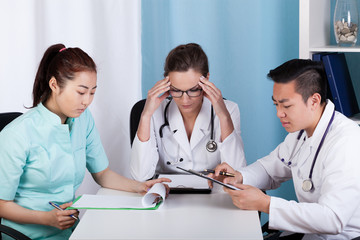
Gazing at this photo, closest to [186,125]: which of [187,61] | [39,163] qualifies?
[187,61]

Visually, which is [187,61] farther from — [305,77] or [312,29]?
[312,29]

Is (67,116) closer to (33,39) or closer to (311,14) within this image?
(33,39)

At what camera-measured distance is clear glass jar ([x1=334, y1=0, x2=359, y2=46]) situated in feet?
8.73

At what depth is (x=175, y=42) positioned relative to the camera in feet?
10.6

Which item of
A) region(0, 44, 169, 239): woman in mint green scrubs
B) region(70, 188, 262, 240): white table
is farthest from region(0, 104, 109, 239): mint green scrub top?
region(70, 188, 262, 240): white table

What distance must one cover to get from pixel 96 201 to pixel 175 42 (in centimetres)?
160

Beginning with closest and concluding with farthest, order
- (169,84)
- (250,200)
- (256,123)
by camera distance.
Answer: (250,200)
(169,84)
(256,123)

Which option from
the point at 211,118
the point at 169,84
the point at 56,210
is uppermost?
the point at 169,84

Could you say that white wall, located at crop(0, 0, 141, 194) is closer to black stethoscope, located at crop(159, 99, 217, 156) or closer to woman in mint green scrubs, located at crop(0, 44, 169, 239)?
black stethoscope, located at crop(159, 99, 217, 156)

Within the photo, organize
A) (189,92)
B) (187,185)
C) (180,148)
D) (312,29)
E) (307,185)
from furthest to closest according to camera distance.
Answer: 1. (312,29)
2. (180,148)
3. (189,92)
4. (187,185)
5. (307,185)

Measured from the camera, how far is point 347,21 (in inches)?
105

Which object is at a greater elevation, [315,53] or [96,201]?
[315,53]

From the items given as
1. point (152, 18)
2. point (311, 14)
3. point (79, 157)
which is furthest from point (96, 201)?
point (152, 18)

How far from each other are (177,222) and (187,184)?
1.39 ft
